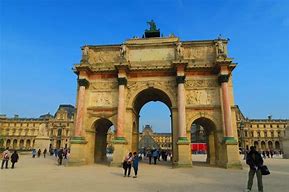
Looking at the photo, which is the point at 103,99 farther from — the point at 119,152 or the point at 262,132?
the point at 262,132

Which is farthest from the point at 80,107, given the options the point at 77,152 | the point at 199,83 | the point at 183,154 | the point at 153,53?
the point at 199,83

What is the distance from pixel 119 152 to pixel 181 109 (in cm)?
630

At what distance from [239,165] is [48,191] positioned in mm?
14403

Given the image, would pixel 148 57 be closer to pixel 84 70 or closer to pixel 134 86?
pixel 134 86

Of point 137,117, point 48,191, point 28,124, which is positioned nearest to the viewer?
point 48,191

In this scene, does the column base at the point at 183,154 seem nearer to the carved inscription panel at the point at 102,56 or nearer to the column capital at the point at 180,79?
the column capital at the point at 180,79

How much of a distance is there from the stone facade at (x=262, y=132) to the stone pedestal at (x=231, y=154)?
6602 cm

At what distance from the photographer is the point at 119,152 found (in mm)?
18375

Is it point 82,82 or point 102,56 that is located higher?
point 102,56

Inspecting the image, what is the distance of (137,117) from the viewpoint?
2386 centimetres

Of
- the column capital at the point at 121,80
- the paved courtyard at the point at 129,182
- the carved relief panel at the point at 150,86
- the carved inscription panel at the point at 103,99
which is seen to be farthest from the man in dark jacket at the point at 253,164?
the carved inscription panel at the point at 103,99

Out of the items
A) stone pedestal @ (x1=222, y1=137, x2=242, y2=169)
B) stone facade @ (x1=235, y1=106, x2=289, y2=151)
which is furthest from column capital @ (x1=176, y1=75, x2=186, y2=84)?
stone facade @ (x1=235, y1=106, x2=289, y2=151)

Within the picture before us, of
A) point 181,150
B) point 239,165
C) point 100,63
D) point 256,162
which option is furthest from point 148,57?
point 256,162

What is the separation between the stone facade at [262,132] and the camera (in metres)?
79.2
